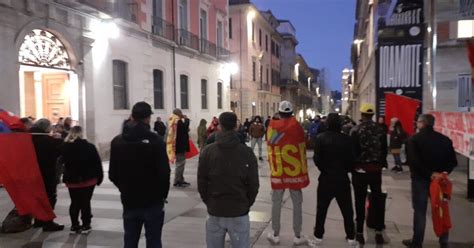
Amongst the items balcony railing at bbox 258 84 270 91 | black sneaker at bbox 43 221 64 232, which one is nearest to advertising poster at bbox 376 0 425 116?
black sneaker at bbox 43 221 64 232

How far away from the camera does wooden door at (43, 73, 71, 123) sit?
1388 cm

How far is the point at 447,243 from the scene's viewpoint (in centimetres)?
553

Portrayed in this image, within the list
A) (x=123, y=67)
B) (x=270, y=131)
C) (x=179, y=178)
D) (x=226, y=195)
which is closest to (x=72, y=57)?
(x=123, y=67)

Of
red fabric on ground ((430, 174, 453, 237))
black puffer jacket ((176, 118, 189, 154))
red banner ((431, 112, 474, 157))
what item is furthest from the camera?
black puffer jacket ((176, 118, 189, 154))

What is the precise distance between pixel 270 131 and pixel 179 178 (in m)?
4.82

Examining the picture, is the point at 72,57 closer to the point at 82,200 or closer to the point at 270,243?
the point at 82,200

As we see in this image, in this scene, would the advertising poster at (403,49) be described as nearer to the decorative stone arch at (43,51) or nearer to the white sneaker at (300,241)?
the white sneaker at (300,241)

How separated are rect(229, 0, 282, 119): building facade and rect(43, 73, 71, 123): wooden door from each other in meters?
20.8

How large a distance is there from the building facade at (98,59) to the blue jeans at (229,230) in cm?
890

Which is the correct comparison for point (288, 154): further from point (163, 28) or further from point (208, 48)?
point (208, 48)

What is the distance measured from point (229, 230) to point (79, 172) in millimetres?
3248

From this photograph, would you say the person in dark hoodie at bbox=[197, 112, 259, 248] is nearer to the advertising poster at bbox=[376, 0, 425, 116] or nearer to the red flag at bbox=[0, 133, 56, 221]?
the red flag at bbox=[0, 133, 56, 221]

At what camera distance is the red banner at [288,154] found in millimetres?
5801

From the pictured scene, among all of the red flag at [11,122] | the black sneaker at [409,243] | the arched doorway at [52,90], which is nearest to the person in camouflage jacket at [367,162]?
the black sneaker at [409,243]
